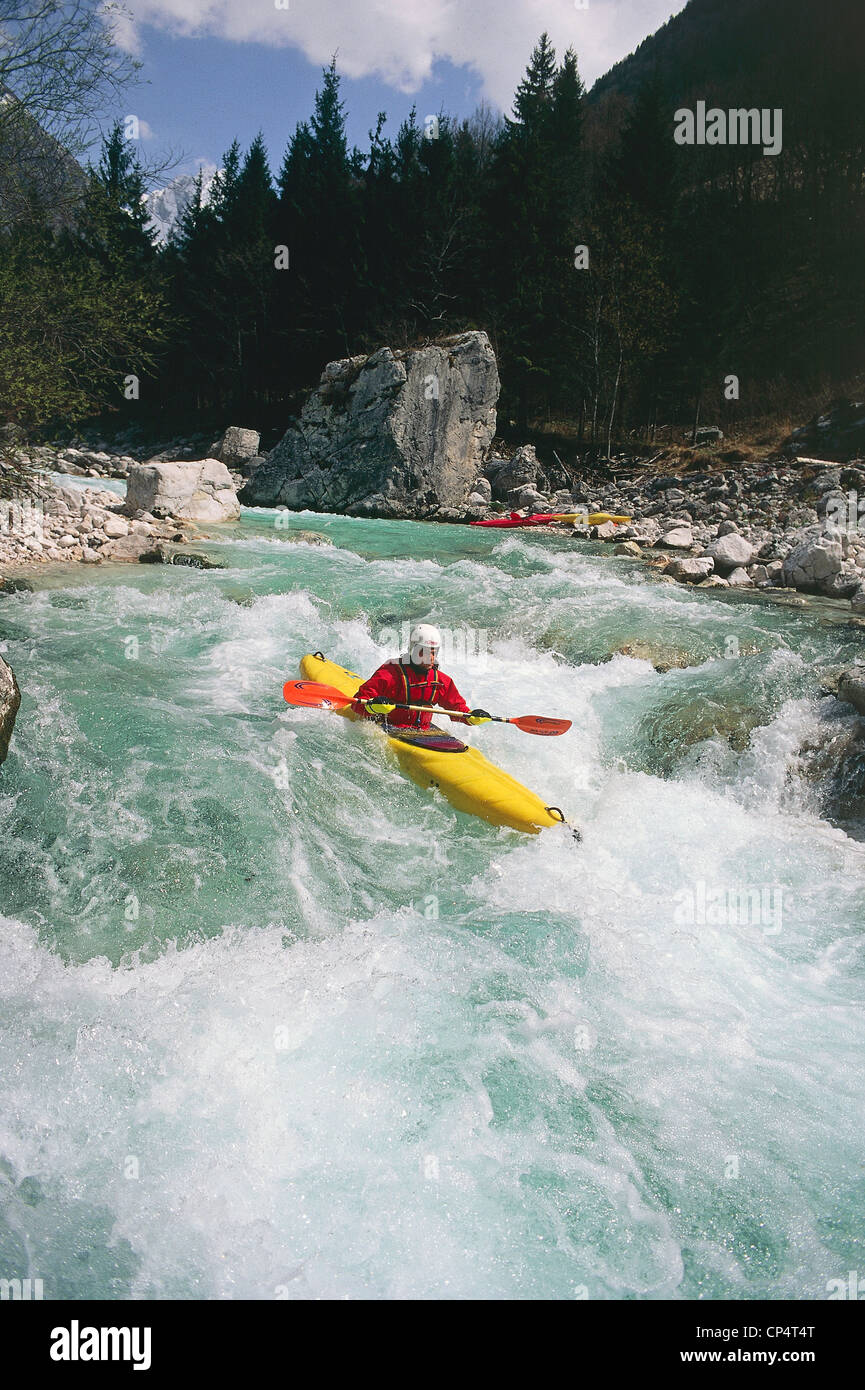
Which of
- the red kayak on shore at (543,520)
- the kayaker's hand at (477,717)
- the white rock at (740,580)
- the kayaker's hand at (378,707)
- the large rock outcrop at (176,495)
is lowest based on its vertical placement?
the kayaker's hand at (477,717)

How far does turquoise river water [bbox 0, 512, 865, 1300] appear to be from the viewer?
7.77 feet

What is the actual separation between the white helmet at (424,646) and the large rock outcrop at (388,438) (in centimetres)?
1340

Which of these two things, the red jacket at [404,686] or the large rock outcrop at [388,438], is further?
the large rock outcrop at [388,438]

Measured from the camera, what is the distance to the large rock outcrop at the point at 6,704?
15.0ft

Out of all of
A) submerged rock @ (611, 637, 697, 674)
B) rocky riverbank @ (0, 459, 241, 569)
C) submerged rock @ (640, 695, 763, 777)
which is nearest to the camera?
submerged rock @ (640, 695, 763, 777)

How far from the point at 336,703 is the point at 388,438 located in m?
13.8

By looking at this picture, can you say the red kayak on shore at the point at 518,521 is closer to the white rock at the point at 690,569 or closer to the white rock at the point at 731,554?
the white rock at the point at 731,554

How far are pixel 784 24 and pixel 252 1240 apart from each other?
6019cm

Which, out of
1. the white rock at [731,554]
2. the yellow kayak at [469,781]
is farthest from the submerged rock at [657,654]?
the white rock at [731,554]

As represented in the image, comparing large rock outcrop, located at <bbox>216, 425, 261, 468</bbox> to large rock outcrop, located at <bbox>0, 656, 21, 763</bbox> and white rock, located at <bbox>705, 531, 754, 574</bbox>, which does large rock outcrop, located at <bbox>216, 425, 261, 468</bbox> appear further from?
large rock outcrop, located at <bbox>0, 656, 21, 763</bbox>

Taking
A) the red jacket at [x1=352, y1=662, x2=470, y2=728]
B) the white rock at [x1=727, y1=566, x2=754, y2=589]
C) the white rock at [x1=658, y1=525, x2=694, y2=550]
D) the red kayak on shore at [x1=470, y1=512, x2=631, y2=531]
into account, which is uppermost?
the red kayak on shore at [x1=470, y1=512, x2=631, y2=531]

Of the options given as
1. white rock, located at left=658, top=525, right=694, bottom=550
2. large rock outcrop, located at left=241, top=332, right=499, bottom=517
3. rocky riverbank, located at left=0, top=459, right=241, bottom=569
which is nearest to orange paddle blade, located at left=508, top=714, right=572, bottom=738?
rocky riverbank, located at left=0, top=459, right=241, bottom=569

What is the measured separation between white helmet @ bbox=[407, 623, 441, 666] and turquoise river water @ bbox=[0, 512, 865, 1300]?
73 centimetres

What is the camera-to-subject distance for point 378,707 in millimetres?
5582
